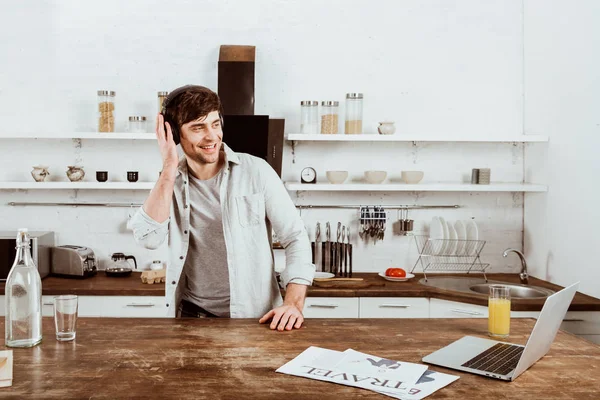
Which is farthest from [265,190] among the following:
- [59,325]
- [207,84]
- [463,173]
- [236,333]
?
[463,173]

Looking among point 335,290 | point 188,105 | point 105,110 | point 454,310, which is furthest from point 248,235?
point 105,110

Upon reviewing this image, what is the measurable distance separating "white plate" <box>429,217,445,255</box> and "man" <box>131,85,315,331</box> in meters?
Result: 1.93

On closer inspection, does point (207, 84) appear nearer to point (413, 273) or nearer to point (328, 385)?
point (413, 273)

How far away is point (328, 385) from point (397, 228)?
293 centimetres

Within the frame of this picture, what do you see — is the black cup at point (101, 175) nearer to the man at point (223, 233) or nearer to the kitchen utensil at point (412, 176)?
the man at point (223, 233)

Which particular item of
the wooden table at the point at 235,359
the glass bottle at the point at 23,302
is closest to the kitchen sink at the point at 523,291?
the wooden table at the point at 235,359

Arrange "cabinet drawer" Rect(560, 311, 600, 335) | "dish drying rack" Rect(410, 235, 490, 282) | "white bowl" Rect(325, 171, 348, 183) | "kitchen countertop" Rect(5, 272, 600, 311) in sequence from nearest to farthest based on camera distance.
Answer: "cabinet drawer" Rect(560, 311, 600, 335)
"kitchen countertop" Rect(5, 272, 600, 311)
"white bowl" Rect(325, 171, 348, 183)
"dish drying rack" Rect(410, 235, 490, 282)

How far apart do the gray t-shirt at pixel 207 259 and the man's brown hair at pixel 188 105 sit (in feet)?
1.13

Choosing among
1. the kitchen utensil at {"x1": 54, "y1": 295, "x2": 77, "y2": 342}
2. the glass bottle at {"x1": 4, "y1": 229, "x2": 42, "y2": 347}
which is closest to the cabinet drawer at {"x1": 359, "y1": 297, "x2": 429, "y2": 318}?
the kitchen utensil at {"x1": 54, "y1": 295, "x2": 77, "y2": 342}

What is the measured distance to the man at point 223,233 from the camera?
8.21 ft

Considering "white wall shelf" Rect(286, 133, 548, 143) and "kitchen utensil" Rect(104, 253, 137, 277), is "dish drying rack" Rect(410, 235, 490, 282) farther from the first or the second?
"kitchen utensil" Rect(104, 253, 137, 277)

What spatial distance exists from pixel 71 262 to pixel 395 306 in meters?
2.02

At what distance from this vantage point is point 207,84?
434 centimetres

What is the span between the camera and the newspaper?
158 centimetres
